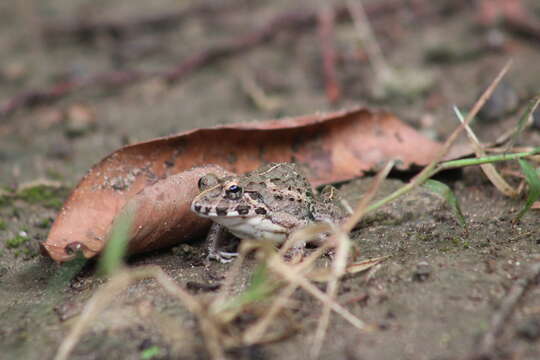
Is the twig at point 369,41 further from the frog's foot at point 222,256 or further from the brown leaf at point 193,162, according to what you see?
the frog's foot at point 222,256

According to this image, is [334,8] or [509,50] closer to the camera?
[509,50]

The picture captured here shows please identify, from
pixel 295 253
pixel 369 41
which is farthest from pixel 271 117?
pixel 295 253

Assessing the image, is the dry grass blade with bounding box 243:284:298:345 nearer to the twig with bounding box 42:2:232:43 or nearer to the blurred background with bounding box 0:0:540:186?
the blurred background with bounding box 0:0:540:186

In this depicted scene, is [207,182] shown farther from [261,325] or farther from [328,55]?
[328,55]

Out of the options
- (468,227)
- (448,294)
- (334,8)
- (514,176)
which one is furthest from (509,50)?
(448,294)

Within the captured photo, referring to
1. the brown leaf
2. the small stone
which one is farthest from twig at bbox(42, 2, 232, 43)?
the small stone

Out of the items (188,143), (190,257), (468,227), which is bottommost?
(468,227)

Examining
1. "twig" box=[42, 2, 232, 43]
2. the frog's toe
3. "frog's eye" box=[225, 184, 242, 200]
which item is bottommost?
the frog's toe

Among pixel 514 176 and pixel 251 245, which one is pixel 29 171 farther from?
pixel 514 176
